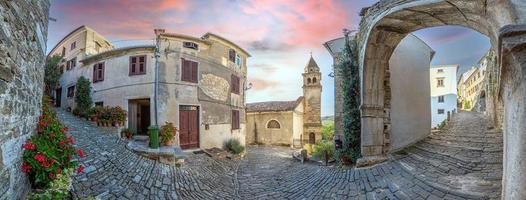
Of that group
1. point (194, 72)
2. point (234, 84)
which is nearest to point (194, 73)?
point (194, 72)

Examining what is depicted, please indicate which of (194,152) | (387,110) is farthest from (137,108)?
(387,110)

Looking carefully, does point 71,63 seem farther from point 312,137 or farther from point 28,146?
point 312,137

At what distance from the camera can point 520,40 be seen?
2.54 meters

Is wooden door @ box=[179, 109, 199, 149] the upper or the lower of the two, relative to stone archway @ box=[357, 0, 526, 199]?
lower

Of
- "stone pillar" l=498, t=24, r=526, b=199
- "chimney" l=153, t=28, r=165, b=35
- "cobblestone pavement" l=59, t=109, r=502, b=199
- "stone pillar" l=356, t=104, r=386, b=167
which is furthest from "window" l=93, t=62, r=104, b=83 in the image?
"stone pillar" l=498, t=24, r=526, b=199

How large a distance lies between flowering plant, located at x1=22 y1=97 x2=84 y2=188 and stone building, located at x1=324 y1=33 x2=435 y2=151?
28.3ft

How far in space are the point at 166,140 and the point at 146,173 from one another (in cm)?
335

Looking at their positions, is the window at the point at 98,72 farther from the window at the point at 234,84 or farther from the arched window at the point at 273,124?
the arched window at the point at 273,124

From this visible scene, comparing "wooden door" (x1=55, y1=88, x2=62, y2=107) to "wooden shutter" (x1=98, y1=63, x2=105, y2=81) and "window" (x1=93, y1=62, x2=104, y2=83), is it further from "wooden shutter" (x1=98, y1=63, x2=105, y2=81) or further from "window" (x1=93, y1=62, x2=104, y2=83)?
"wooden shutter" (x1=98, y1=63, x2=105, y2=81)

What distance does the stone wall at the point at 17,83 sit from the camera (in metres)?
2.89

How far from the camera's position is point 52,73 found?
16766 millimetres

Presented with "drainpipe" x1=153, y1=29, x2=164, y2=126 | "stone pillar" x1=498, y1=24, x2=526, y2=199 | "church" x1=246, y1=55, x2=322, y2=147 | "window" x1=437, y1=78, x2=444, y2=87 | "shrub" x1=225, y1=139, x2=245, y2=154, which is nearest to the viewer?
"stone pillar" x1=498, y1=24, x2=526, y2=199

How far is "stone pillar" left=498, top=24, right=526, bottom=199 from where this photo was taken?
2616mm

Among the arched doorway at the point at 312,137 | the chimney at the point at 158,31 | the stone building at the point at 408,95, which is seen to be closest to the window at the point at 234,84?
the chimney at the point at 158,31
